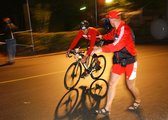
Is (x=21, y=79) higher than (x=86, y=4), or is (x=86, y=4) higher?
(x=86, y=4)

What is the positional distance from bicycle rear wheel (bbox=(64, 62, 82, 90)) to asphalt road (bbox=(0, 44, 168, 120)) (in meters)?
0.15

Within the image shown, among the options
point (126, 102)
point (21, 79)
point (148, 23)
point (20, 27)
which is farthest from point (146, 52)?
point (20, 27)

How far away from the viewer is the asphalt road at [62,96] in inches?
232

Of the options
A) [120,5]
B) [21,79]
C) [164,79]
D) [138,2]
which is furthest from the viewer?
[138,2]

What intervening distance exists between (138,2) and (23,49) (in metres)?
9.21

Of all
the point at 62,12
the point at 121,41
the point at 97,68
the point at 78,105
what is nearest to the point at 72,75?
the point at 97,68

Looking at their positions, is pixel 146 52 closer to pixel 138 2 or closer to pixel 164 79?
pixel 164 79

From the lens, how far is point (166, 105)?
20.2 feet

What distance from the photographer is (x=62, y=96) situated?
7188 mm

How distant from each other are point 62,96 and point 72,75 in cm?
95

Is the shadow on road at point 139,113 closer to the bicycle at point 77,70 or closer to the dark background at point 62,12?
the bicycle at point 77,70

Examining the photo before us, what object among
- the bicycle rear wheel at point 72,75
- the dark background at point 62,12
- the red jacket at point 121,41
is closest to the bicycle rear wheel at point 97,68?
the bicycle rear wheel at point 72,75

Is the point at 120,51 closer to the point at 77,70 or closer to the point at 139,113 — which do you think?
the point at 139,113

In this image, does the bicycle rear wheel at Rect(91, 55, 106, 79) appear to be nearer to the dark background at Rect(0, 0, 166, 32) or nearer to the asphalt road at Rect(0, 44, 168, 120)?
the asphalt road at Rect(0, 44, 168, 120)
